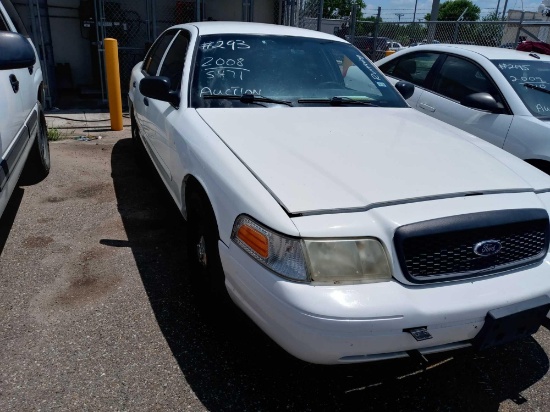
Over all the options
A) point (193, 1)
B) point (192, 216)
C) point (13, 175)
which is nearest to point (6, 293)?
point (13, 175)

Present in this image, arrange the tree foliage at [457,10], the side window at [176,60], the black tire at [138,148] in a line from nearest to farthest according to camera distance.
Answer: the side window at [176,60], the black tire at [138,148], the tree foliage at [457,10]

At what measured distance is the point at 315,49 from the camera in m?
3.69

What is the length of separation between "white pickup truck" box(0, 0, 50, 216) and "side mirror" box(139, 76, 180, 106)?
0.68 m

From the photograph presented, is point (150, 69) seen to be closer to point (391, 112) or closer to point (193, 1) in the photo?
point (391, 112)

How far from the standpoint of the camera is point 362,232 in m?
1.87

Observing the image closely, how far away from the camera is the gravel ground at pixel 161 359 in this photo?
86.2 inches

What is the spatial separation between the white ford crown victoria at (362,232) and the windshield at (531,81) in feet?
5.86

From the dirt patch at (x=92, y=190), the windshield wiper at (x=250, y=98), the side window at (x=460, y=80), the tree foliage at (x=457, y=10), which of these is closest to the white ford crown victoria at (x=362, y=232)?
the windshield wiper at (x=250, y=98)

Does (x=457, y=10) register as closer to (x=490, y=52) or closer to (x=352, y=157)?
(x=490, y=52)

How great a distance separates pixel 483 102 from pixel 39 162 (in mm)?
4473

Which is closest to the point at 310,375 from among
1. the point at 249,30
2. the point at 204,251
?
the point at 204,251

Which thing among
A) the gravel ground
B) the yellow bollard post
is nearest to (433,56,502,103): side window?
the gravel ground

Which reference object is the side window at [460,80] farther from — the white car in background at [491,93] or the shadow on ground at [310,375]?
the shadow on ground at [310,375]

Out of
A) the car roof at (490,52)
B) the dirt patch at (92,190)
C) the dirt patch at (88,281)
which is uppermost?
the car roof at (490,52)
